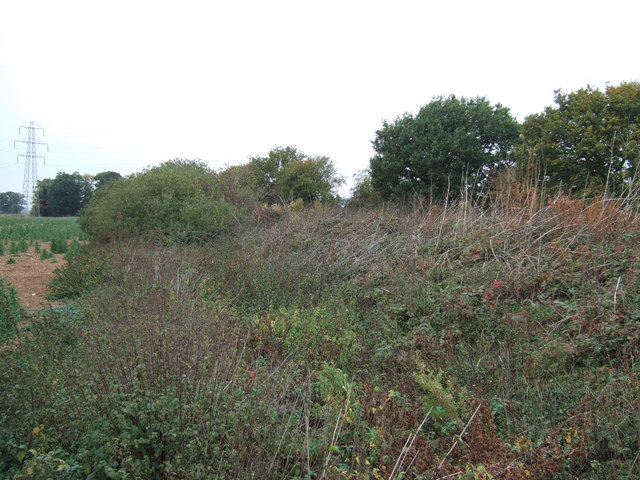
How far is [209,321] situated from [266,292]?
209 cm

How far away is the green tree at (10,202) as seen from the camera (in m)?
78.7

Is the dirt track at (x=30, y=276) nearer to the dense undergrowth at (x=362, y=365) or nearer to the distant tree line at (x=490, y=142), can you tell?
the dense undergrowth at (x=362, y=365)

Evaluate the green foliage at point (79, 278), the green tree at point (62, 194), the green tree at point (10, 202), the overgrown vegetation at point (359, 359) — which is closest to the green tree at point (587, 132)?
the overgrown vegetation at point (359, 359)

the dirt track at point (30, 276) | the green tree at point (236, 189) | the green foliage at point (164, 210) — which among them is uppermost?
the green tree at point (236, 189)

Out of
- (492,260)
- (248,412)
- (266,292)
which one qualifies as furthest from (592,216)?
(248,412)

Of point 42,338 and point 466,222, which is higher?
point 466,222

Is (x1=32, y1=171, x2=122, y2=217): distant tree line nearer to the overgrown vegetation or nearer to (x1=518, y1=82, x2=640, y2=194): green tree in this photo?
(x1=518, y1=82, x2=640, y2=194): green tree

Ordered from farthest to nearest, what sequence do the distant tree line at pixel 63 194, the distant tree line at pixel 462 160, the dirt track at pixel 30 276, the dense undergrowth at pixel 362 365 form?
the distant tree line at pixel 63 194, the distant tree line at pixel 462 160, the dirt track at pixel 30 276, the dense undergrowth at pixel 362 365

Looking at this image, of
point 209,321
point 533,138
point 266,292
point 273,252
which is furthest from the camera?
point 533,138

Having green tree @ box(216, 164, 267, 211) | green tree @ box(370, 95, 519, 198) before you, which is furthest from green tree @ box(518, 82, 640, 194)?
green tree @ box(216, 164, 267, 211)

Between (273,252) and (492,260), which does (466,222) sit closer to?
(492,260)

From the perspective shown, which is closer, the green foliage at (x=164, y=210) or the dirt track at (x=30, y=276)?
the dirt track at (x=30, y=276)

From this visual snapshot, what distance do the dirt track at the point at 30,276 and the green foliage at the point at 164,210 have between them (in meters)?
1.86

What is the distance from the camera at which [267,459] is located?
7.36 ft
